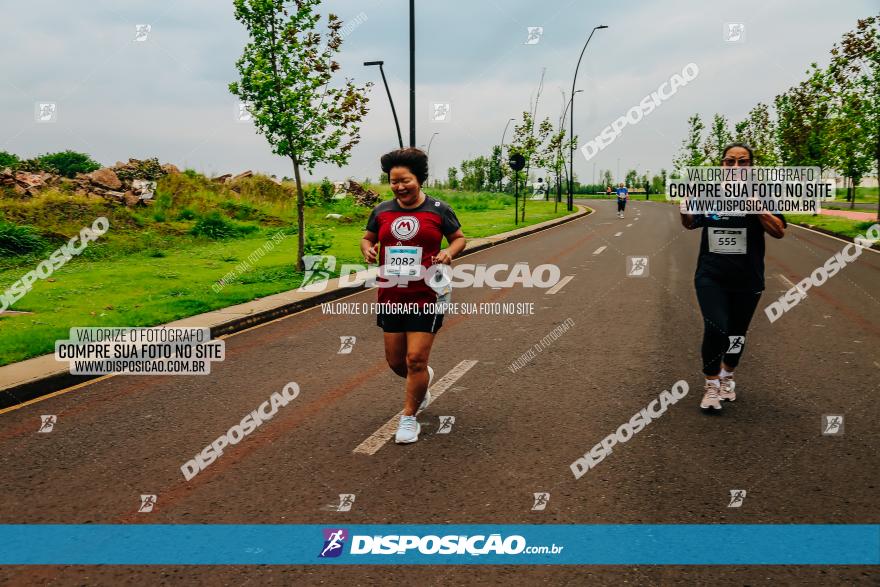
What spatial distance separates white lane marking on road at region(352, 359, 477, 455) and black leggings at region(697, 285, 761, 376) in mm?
2238

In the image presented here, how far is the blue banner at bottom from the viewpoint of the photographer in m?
3.29

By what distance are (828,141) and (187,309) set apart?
86.4ft

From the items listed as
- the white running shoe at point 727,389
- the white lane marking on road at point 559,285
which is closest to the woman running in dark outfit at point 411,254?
the white running shoe at point 727,389

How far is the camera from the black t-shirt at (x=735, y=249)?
5301mm

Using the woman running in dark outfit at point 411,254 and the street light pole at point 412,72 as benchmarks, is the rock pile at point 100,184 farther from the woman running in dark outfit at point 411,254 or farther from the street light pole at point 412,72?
the woman running in dark outfit at point 411,254

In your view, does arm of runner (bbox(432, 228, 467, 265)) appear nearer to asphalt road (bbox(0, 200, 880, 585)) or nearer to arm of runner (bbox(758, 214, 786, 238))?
asphalt road (bbox(0, 200, 880, 585))

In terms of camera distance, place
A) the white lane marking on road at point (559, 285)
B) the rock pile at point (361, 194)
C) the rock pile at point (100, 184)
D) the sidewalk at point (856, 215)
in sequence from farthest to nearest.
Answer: the rock pile at point (361, 194) → the sidewalk at point (856, 215) → the rock pile at point (100, 184) → the white lane marking on road at point (559, 285)

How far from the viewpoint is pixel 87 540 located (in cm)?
352

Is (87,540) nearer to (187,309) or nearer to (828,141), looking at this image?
(187,309)

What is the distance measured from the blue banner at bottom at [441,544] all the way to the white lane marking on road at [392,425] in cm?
112

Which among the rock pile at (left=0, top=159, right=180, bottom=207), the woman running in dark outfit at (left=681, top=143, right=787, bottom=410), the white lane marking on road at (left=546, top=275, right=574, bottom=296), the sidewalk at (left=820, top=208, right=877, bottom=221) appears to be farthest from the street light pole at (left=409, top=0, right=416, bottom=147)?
the sidewalk at (left=820, top=208, right=877, bottom=221)

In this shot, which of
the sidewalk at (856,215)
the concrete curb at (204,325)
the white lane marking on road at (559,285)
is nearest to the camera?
the concrete curb at (204,325)

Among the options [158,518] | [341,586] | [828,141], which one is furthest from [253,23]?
[828,141]

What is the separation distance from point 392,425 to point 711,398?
2.51 m
